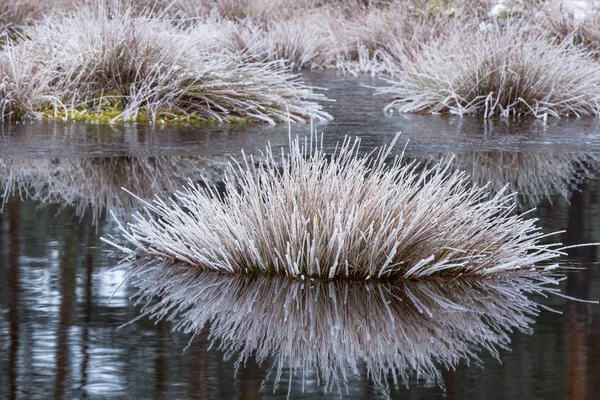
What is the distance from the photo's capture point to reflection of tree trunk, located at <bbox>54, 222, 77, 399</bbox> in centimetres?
432

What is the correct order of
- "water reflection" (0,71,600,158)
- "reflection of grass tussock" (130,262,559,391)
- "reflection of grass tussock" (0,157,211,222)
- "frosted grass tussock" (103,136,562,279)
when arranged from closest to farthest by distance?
"reflection of grass tussock" (130,262,559,391) < "frosted grass tussock" (103,136,562,279) < "reflection of grass tussock" (0,157,211,222) < "water reflection" (0,71,600,158)

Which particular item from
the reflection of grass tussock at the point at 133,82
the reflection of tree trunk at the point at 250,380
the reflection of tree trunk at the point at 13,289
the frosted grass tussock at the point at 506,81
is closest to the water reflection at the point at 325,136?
the frosted grass tussock at the point at 506,81

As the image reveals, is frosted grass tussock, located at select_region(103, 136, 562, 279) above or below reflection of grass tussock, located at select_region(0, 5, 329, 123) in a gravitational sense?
below

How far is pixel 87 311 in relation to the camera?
5.39 meters

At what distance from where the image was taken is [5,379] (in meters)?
4.26

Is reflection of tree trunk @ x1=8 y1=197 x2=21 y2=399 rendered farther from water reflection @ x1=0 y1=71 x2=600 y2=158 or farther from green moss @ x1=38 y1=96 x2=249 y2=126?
green moss @ x1=38 y1=96 x2=249 y2=126

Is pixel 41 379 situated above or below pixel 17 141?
below

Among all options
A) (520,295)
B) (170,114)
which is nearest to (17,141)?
(170,114)

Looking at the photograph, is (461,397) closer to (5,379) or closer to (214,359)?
(214,359)

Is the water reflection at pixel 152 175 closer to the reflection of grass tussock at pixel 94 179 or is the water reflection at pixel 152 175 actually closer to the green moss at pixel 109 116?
the reflection of grass tussock at pixel 94 179

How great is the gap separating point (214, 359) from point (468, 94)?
10405 millimetres

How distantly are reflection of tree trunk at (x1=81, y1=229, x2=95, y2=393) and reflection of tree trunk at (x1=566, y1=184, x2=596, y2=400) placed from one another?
174cm

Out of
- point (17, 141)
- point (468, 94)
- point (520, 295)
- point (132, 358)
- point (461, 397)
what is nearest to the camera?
point (461, 397)

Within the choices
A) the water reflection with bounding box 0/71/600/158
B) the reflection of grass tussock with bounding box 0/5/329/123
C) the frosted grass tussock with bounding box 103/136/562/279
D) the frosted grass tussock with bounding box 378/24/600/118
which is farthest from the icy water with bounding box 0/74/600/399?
the frosted grass tussock with bounding box 378/24/600/118
